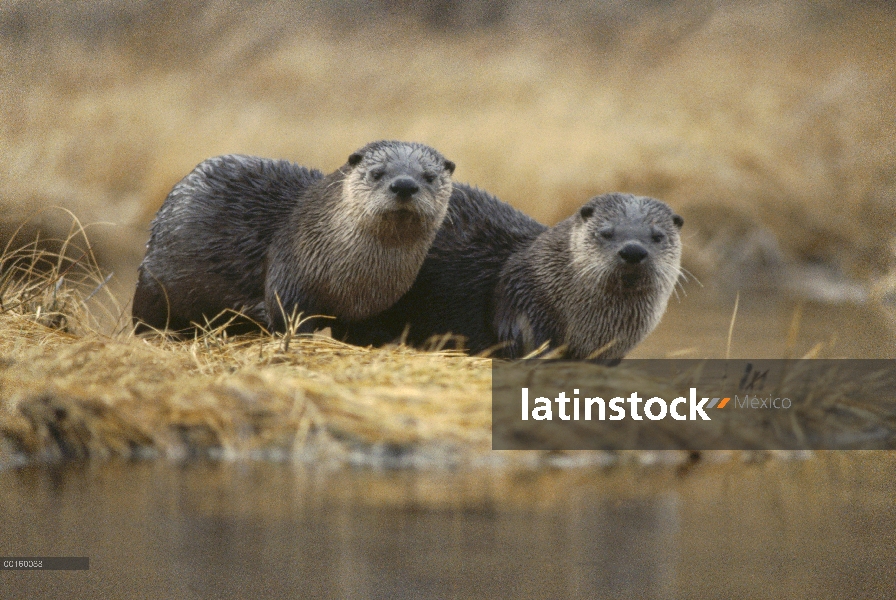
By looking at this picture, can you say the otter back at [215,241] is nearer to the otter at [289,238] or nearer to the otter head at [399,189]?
the otter at [289,238]

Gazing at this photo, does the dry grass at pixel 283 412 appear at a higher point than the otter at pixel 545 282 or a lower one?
lower

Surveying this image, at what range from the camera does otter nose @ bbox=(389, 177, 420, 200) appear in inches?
142

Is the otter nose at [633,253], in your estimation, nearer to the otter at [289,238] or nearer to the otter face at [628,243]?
the otter face at [628,243]

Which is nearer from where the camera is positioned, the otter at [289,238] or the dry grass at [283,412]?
the dry grass at [283,412]

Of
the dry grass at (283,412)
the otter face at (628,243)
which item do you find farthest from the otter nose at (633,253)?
the dry grass at (283,412)

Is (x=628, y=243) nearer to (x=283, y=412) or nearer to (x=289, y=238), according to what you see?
(x=289, y=238)

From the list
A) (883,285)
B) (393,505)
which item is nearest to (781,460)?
(393,505)

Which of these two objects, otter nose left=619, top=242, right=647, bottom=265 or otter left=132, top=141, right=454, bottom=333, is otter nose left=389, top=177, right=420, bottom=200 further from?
otter nose left=619, top=242, right=647, bottom=265

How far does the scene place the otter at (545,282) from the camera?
12.4 feet

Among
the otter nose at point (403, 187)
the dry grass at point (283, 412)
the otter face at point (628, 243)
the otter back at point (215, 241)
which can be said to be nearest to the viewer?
the dry grass at point (283, 412)

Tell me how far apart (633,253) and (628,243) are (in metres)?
0.04

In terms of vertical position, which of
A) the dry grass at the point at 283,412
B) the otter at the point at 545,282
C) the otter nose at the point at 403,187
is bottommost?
the dry grass at the point at 283,412

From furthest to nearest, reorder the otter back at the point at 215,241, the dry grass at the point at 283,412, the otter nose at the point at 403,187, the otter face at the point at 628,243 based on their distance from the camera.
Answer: the otter back at the point at 215,241
the otter face at the point at 628,243
the otter nose at the point at 403,187
the dry grass at the point at 283,412

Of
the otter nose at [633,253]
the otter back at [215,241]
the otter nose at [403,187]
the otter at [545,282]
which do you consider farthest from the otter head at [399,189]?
the otter nose at [633,253]
